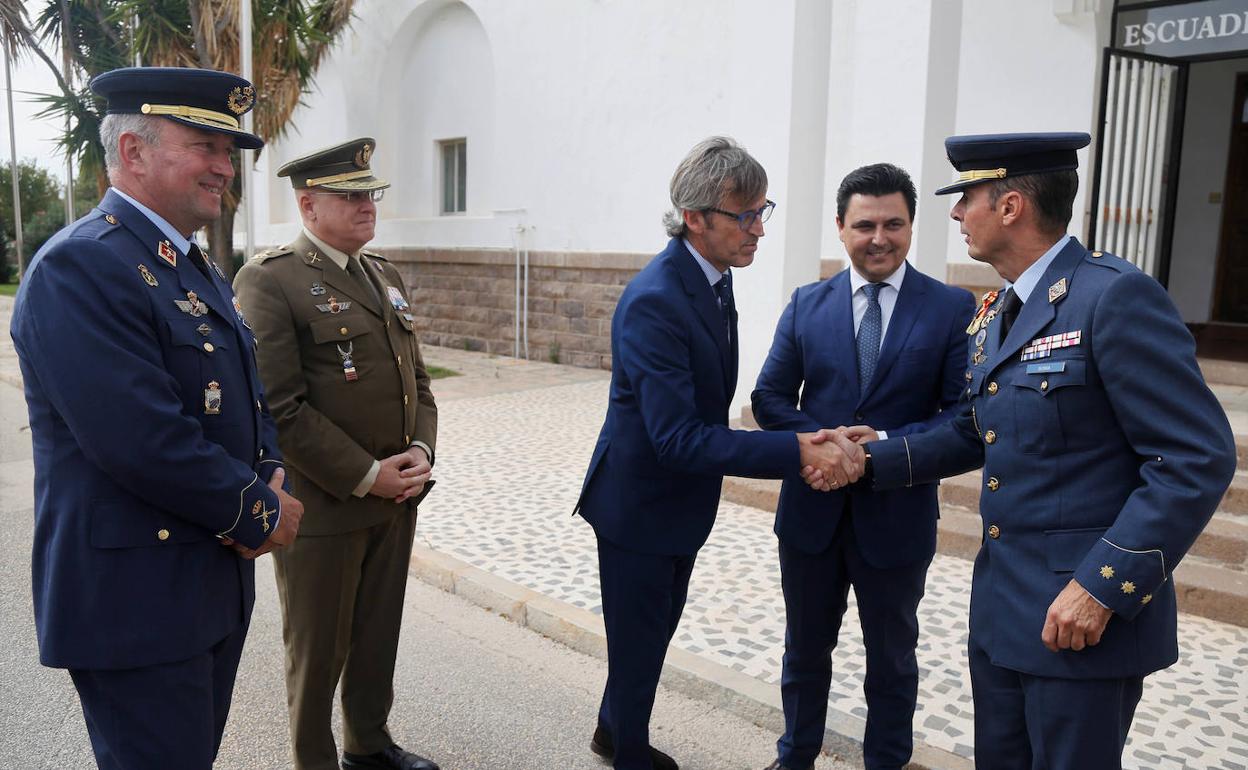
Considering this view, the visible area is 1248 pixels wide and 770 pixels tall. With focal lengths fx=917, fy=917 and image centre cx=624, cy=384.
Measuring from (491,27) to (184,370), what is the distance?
1275 cm

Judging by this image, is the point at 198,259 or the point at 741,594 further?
the point at 741,594

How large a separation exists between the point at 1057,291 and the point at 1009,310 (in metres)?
0.19

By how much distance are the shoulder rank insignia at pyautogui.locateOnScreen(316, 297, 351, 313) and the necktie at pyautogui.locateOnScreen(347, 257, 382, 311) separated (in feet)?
0.35

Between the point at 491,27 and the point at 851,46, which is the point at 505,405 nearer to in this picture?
the point at 851,46

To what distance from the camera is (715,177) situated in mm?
2615

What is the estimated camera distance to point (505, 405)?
10180 mm

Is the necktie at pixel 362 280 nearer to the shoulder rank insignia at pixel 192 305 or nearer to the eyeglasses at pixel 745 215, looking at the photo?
the shoulder rank insignia at pixel 192 305

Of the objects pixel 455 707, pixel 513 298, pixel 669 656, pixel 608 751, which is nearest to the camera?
pixel 608 751

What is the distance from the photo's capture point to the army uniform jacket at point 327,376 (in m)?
2.84

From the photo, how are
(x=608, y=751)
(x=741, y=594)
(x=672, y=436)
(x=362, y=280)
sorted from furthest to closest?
(x=741, y=594) < (x=608, y=751) < (x=362, y=280) < (x=672, y=436)

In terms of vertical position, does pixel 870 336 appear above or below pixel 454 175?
below

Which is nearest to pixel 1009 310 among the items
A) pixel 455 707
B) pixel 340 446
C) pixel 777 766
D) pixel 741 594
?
pixel 777 766

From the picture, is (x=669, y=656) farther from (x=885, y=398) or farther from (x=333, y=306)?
(x=333, y=306)

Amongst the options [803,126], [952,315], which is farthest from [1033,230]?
[803,126]
